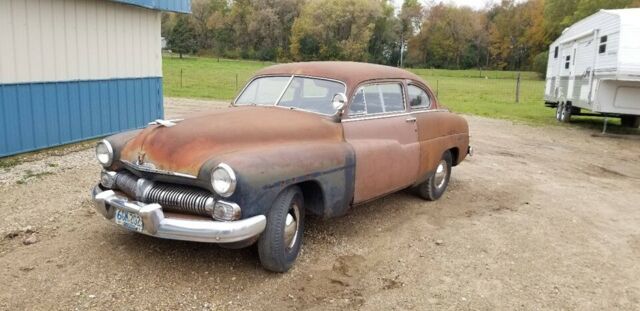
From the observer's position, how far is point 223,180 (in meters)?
3.83

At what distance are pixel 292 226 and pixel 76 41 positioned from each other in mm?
6992

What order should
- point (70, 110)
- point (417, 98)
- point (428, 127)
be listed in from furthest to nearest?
point (70, 110), point (417, 98), point (428, 127)

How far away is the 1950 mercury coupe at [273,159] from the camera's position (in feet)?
12.8

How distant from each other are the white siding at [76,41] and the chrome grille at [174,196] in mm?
Result: 5302

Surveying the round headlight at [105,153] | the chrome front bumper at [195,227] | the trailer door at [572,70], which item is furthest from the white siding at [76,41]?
the trailer door at [572,70]

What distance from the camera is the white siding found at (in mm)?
8180

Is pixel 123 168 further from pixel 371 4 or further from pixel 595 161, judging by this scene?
pixel 371 4

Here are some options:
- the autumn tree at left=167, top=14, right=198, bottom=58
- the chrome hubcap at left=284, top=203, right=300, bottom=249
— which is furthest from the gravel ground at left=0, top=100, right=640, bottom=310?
the autumn tree at left=167, top=14, right=198, bottom=58

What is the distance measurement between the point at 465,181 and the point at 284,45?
68850 millimetres

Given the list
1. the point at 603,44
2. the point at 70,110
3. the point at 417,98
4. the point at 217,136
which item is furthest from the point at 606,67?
the point at 70,110

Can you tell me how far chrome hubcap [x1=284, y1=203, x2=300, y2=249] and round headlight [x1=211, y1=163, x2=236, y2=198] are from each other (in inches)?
28.8

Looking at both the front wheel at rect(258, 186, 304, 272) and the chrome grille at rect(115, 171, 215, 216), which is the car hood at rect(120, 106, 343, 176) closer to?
the chrome grille at rect(115, 171, 215, 216)

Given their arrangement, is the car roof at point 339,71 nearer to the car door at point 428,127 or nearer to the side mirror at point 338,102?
the side mirror at point 338,102

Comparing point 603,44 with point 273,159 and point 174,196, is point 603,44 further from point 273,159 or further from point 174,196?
point 174,196
